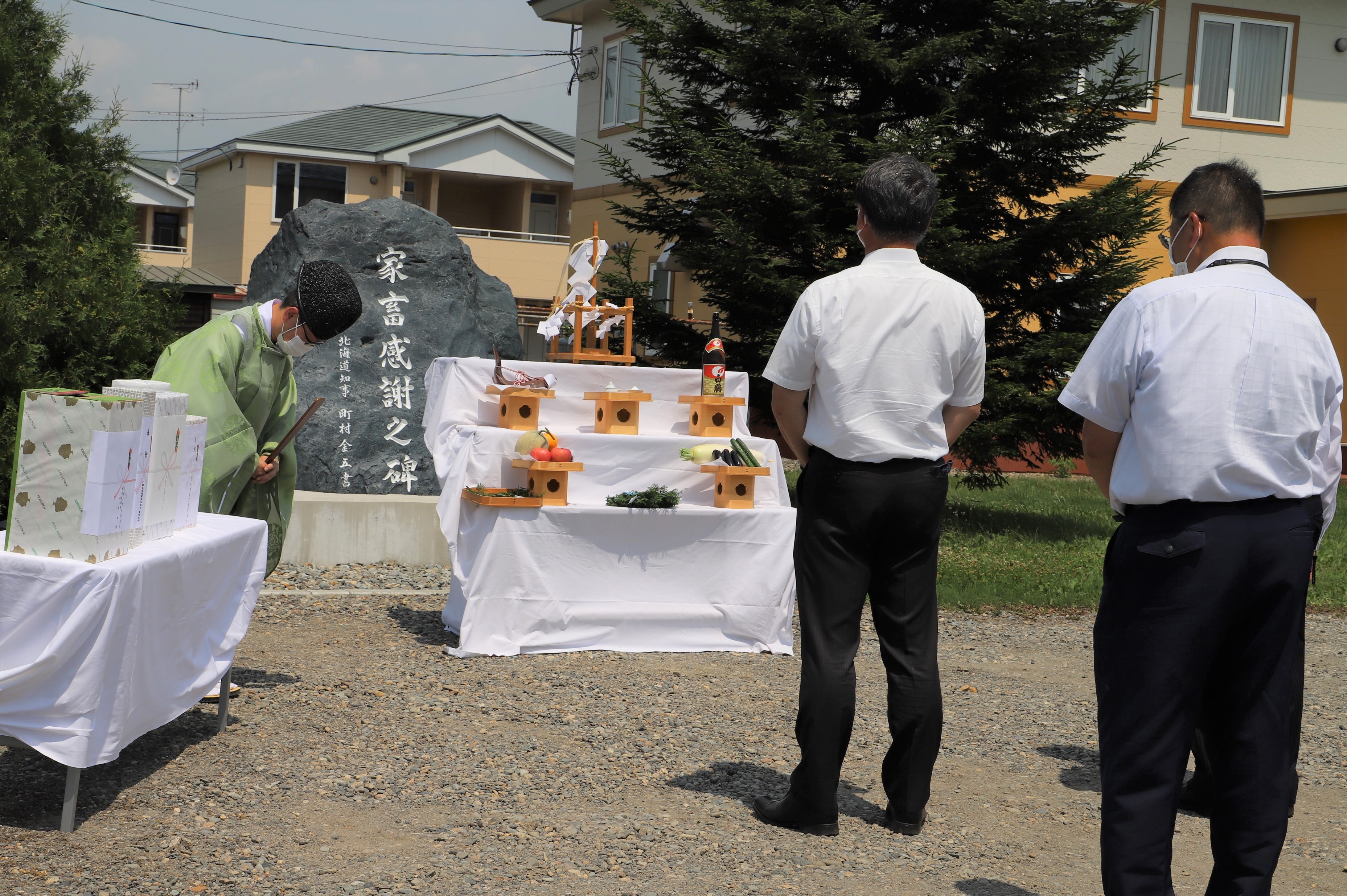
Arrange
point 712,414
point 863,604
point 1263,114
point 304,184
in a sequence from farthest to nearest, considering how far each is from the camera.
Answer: point 304,184
point 1263,114
point 712,414
point 863,604

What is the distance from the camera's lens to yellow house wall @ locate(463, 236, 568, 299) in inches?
1174

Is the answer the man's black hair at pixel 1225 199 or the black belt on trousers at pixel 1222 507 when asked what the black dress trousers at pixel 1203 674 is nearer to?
the black belt on trousers at pixel 1222 507

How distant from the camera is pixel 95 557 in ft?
11.1

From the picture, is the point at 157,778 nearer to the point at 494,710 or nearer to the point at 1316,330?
the point at 494,710

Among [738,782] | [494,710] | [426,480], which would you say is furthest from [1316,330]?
[426,480]

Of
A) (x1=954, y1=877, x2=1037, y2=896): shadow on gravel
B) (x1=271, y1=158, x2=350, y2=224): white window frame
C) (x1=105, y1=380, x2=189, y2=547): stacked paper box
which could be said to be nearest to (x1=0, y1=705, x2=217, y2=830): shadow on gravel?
(x1=105, y1=380, x2=189, y2=547): stacked paper box

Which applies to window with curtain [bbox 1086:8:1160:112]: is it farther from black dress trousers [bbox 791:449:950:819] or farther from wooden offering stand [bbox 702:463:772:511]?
black dress trousers [bbox 791:449:950:819]

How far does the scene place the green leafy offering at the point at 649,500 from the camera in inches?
251

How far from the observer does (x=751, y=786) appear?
4.30m

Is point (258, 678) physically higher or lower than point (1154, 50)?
lower

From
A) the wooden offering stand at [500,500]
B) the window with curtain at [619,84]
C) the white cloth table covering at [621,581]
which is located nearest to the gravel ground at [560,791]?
the white cloth table covering at [621,581]

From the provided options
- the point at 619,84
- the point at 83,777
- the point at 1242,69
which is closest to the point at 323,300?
the point at 83,777

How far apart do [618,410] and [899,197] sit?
3.36 meters

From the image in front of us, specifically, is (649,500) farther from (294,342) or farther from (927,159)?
(927,159)
